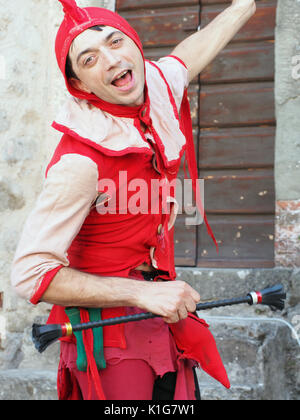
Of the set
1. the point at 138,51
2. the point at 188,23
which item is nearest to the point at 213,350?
the point at 138,51

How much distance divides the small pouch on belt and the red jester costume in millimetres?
11

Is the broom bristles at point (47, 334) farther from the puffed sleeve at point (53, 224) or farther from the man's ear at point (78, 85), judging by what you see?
the man's ear at point (78, 85)

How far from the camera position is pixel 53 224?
164 cm

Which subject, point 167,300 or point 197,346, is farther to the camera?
point 197,346

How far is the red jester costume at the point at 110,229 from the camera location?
1645 mm

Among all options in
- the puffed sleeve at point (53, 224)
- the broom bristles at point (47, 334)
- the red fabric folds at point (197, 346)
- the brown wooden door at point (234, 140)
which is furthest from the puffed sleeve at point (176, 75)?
the brown wooden door at point (234, 140)

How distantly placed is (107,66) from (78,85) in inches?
5.2

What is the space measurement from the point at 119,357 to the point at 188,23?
264 cm

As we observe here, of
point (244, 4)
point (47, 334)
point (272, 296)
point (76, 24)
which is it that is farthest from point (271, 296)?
point (244, 4)

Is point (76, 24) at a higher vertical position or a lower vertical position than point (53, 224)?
higher

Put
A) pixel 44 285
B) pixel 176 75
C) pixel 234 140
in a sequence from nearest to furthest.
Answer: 1. pixel 44 285
2. pixel 176 75
3. pixel 234 140

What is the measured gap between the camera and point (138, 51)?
190cm

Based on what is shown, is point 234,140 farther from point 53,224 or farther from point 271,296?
point 53,224

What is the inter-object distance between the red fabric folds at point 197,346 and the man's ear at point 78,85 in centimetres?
72
